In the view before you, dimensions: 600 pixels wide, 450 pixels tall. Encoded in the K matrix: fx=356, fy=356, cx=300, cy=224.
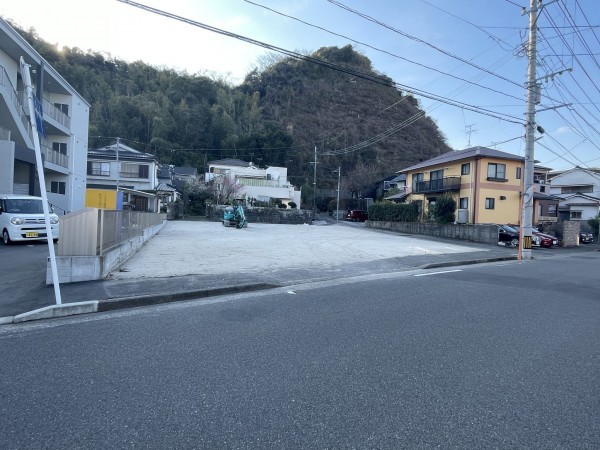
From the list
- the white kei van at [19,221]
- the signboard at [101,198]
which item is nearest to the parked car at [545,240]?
the signboard at [101,198]

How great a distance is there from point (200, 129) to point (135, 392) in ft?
195

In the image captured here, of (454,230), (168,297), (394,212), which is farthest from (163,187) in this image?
(168,297)

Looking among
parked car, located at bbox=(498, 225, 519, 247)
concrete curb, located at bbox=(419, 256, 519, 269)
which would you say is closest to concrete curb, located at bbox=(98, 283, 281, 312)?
concrete curb, located at bbox=(419, 256, 519, 269)

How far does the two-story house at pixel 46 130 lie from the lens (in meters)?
16.8

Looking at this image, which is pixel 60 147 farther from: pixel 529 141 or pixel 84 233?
pixel 529 141

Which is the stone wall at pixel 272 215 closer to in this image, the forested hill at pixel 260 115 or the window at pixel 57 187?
the window at pixel 57 187

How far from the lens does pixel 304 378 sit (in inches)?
127

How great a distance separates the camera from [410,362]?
359 centimetres

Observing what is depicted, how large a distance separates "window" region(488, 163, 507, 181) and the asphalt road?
26.0m

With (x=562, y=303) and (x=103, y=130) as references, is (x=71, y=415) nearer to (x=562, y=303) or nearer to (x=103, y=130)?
(x=562, y=303)

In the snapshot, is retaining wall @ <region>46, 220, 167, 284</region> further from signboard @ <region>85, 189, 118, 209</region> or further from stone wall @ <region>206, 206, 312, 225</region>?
stone wall @ <region>206, 206, 312, 225</region>

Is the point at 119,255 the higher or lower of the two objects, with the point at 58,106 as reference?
lower

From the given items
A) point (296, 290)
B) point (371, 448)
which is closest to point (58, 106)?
point (296, 290)

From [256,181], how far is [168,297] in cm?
4435
